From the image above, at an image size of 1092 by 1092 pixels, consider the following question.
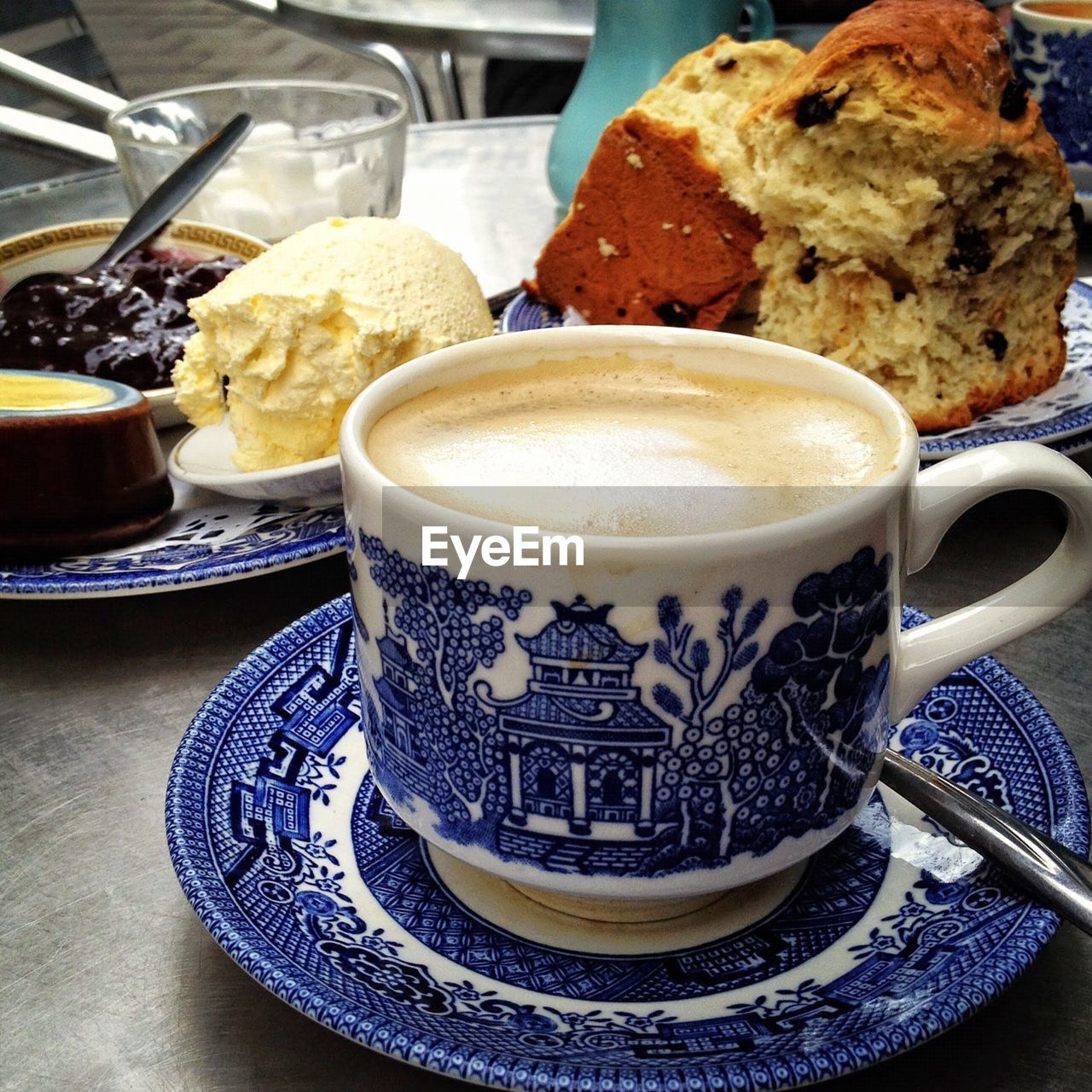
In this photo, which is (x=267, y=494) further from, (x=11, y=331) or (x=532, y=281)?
(x=532, y=281)

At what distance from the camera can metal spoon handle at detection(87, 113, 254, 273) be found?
1224 millimetres

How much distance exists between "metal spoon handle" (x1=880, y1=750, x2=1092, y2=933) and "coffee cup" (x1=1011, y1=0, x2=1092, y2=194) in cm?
98

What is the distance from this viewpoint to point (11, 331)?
1043mm

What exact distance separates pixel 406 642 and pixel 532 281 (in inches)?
32.7

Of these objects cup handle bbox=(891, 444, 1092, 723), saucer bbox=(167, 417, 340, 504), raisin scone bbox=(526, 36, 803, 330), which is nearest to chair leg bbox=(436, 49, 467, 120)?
raisin scone bbox=(526, 36, 803, 330)

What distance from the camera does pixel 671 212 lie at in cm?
113

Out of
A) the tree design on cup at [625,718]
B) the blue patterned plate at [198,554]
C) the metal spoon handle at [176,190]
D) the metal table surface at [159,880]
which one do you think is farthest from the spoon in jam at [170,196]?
the tree design on cup at [625,718]

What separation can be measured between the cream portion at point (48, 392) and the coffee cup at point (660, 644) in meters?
0.39

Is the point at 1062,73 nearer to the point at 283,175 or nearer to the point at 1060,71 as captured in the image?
the point at 1060,71

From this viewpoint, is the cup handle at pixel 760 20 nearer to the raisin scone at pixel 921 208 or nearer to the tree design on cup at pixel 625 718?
the raisin scone at pixel 921 208

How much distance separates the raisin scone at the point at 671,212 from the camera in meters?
1.11

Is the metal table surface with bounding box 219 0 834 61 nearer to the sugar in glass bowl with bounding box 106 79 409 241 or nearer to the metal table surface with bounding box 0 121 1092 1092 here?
the sugar in glass bowl with bounding box 106 79 409 241

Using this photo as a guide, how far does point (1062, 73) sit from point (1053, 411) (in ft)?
1.84

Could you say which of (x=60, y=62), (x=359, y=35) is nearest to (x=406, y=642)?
(x=359, y=35)
